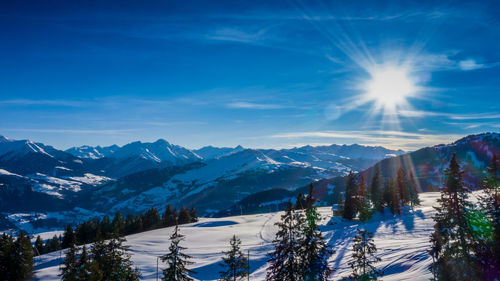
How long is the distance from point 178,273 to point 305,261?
9.89 m

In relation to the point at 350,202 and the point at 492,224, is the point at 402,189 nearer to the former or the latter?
the point at 350,202

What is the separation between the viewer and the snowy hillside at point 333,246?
3353cm

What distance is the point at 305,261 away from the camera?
18.1m

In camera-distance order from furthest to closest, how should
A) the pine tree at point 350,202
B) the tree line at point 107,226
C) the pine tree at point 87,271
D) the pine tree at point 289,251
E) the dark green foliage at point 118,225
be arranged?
the tree line at point 107,226 → the dark green foliage at point 118,225 → the pine tree at point 350,202 → the pine tree at point 87,271 → the pine tree at point 289,251

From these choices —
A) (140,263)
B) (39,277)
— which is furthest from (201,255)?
(39,277)

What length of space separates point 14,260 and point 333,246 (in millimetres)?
45339

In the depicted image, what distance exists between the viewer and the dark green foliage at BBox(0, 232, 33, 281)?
3259 centimetres

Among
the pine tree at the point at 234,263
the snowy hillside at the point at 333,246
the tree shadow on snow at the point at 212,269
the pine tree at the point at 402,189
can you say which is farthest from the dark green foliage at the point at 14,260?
the pine tree at the point at 402,189

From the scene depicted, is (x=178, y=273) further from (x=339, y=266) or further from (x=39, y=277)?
(x=39, y=277)

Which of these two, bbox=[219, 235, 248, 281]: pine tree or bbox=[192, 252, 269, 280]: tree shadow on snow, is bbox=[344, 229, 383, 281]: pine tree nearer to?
bbox=[219, 235, 248, 281]: pine tree

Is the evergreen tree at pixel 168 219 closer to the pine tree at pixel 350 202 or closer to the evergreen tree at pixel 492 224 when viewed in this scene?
the pine tree at pixel 350 202

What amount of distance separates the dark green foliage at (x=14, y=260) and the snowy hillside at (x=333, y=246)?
10.4 m

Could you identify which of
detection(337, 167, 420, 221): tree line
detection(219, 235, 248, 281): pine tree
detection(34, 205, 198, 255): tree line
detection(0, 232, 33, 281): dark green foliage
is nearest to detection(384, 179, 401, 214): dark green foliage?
detection(337, 167, 420, 221): tree line

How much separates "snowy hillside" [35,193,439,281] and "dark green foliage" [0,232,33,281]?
408 inches
